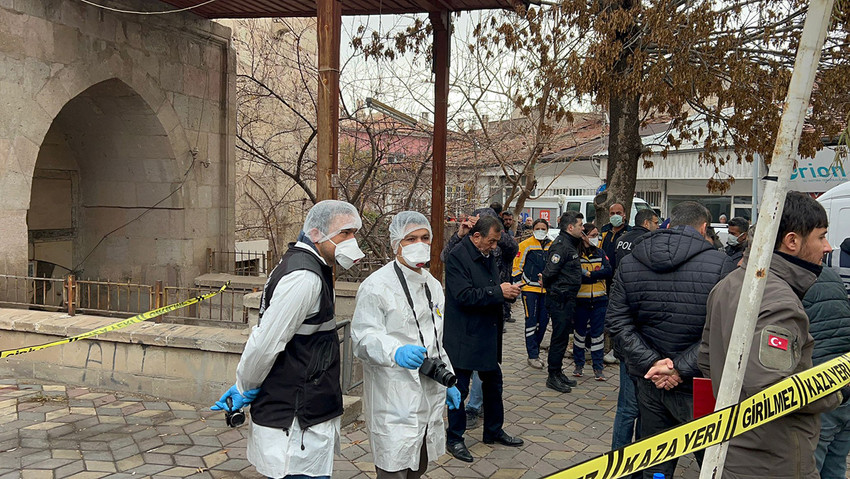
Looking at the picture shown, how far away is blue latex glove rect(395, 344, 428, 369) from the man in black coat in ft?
4.46

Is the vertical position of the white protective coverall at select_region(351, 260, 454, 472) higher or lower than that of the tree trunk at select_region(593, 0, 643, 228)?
lower

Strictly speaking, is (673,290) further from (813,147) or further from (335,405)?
(813,147)

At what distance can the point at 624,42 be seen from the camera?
8.01 meters

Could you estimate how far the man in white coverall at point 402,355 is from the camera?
10.1 feet

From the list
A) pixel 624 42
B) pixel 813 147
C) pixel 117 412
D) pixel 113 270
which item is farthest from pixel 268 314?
pixel 113 270

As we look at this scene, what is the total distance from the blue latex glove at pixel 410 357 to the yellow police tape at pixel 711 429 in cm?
108

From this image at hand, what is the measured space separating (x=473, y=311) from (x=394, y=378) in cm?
145

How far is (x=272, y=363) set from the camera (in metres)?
2.68

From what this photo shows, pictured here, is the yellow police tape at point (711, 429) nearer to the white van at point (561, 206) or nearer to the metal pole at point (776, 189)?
the metal pole at point (776, 189)

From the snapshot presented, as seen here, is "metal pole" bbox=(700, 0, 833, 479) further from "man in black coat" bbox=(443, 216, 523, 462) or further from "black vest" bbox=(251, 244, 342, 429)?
"man in black coat" bbox=(443, 216, 523, 462)

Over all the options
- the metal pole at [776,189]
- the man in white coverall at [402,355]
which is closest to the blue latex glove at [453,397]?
the man in white coverall at [402,355]

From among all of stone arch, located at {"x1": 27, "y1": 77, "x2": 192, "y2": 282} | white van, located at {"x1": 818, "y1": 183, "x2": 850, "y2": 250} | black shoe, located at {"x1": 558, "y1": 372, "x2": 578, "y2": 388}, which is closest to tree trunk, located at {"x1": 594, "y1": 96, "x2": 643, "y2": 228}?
white van, located at {"x1": 818, "y1": 183, "x2": 850, "y2": 250}

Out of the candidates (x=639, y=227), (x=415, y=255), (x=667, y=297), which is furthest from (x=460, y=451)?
(x=639, y=227)

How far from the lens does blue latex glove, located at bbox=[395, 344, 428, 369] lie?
118 inches
